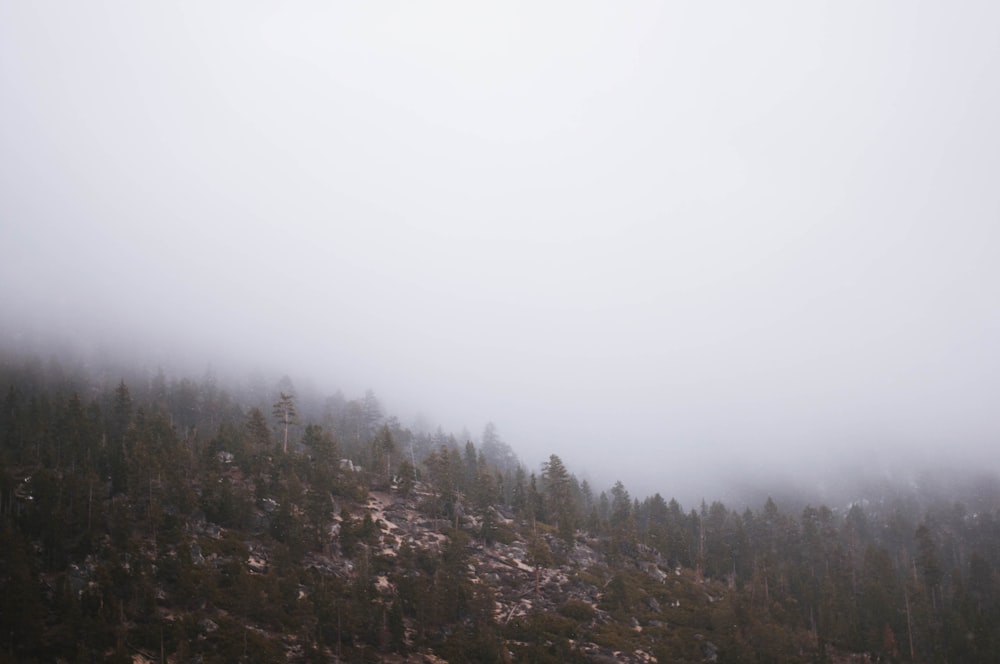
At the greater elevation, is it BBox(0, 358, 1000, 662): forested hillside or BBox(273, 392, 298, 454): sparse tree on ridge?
BBox(273, 392, 298, 454): sparse tree on ridge

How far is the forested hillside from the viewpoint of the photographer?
50.1 meters

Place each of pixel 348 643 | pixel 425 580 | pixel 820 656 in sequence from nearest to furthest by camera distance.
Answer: pixel 348 643
pixel 425 580
pixel 820 656

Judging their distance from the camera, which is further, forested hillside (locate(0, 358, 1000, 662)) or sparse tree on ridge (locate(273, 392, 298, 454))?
sparse tree on ridge (locate(273, 392, 298, 454))

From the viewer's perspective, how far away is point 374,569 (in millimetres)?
71500

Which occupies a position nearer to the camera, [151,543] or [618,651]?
[151,543]

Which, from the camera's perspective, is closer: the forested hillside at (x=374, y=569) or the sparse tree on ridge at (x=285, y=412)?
the forested hillside at (x=374, y=569)

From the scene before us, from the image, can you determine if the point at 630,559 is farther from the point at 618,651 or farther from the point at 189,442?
the point at 189,442

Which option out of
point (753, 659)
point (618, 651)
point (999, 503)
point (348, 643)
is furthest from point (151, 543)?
point (999, 503)

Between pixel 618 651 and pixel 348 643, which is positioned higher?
pixel 348 643

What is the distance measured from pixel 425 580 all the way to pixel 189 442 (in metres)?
51.1

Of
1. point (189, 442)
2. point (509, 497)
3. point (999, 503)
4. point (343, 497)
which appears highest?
point (189, 442)

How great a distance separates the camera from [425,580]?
215 ft

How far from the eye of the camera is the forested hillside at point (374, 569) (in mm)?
50094

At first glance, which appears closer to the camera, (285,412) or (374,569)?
(374,569)
